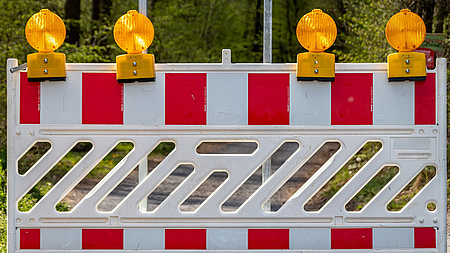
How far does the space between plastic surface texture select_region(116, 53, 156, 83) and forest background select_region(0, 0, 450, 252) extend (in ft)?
8.77

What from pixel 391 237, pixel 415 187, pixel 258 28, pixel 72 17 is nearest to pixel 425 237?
pixel 391 237

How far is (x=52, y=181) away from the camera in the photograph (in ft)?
38.4

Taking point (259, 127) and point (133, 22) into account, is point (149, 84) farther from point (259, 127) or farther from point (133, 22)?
point (259, 127)

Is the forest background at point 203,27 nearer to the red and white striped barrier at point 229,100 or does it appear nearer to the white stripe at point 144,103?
the red and white striped barrier at point 229,100

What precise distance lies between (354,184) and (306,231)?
0.38 m

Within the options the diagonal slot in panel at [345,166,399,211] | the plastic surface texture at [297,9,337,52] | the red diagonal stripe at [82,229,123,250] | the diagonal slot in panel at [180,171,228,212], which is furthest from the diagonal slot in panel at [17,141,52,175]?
the plastic surface texture at [297,9,337,52]

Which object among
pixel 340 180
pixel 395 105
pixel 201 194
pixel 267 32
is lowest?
pixel 201 194

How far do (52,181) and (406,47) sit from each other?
9.10 meters

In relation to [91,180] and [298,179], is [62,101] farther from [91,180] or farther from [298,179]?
[298,179]

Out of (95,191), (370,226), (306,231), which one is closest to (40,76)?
(95,191)

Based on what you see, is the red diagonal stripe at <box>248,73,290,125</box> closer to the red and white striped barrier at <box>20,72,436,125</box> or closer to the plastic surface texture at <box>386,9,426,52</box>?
the red and white striped barrier at <box>20,72,436,125</box>

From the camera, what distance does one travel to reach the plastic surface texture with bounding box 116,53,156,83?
364cm

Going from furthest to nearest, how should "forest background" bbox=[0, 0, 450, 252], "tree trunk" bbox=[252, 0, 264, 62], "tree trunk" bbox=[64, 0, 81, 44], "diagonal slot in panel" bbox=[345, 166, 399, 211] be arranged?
"tree trunk" bbox=[252, 0, 264, 62] < "tree trunk" bbox=[64, 0, 81, 44] < "forest background" bbox=[0, 0, 450, 252] < "diagonal slot in panel" bbox=[345, 166, 399, 211]

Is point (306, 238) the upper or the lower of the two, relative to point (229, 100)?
lower
